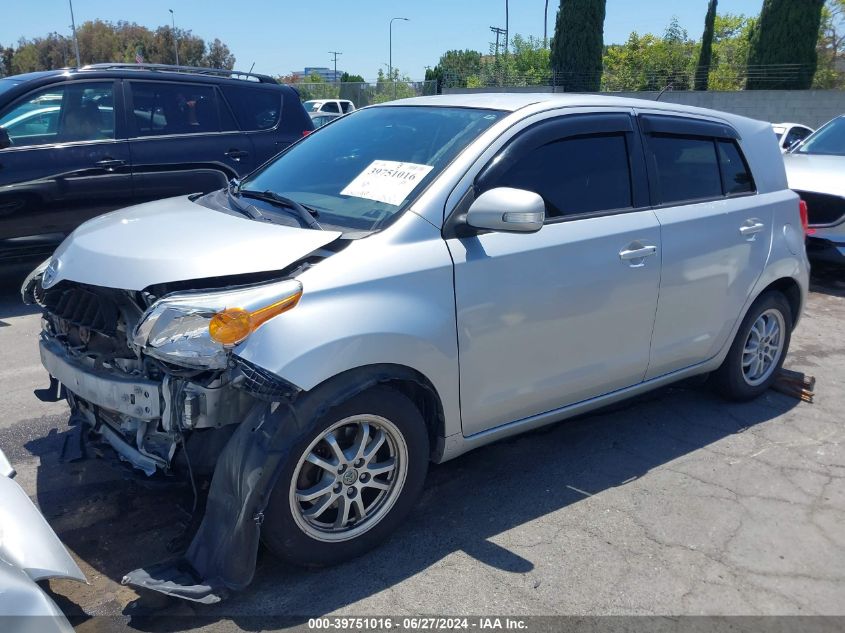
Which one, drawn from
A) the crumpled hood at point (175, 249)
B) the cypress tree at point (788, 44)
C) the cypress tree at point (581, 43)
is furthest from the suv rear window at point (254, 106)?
the cypress tree at point (581, 43)

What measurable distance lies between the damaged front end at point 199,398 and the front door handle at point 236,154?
179 inches

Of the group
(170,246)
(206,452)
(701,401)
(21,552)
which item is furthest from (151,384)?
(701,401)

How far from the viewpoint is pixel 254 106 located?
7.65m

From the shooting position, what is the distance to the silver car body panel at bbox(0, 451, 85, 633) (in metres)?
1.82

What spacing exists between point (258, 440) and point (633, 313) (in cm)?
209

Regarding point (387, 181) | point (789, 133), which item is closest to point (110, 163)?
point (387, 181)

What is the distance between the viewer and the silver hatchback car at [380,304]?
272 cm

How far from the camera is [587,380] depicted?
376 centimetres

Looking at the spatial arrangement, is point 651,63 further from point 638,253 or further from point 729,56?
point 638,253

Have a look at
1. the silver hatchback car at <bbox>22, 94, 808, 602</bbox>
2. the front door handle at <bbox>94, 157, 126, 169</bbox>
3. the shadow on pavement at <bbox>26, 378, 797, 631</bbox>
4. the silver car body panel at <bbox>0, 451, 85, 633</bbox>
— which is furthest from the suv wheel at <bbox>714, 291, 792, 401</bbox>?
the front door handle at <bbox>94, 157, 126, 169</bbox>

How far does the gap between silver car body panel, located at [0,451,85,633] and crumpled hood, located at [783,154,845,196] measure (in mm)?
7712

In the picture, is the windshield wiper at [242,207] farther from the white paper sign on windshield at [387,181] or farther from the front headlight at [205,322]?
the front headlight at [205,322]

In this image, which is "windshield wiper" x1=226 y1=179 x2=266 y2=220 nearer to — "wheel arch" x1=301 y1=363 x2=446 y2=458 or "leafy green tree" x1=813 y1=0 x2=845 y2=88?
"wheel arch" x1=301 y1=363 x2=446 y2=458

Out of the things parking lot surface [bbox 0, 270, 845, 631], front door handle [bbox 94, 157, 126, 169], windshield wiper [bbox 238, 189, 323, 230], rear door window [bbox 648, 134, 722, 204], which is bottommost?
parking lot surface [bbox 0, 270, 845, 631]
